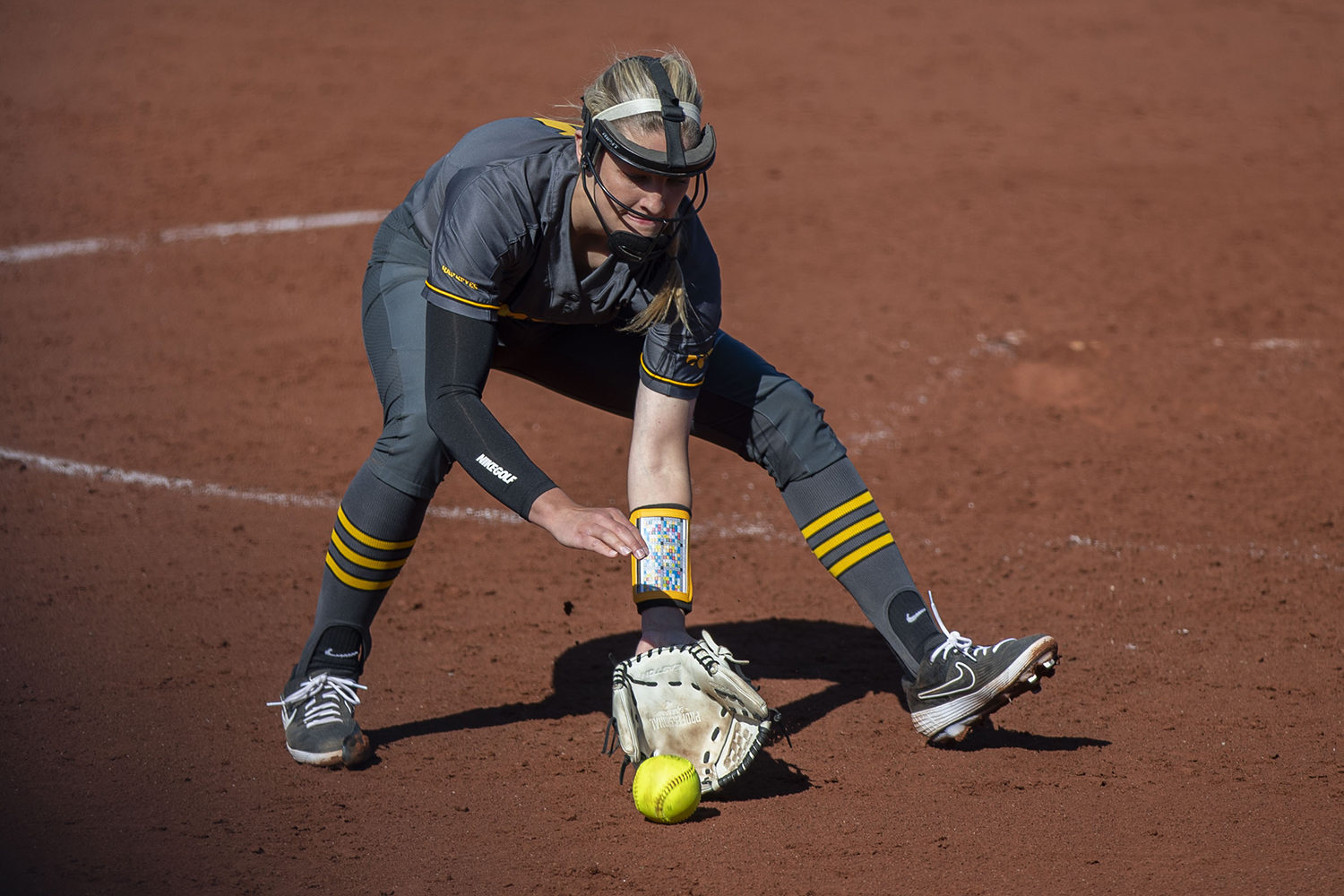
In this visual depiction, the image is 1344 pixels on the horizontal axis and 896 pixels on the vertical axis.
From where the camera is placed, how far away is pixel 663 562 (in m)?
3.23

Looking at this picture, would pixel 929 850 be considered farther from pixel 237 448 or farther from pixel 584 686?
pixel 237 448

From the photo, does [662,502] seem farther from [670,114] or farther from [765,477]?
[765,477]

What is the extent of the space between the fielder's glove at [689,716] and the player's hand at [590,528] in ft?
1.28

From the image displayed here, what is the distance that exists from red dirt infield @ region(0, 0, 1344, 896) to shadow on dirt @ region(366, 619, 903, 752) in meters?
0.02

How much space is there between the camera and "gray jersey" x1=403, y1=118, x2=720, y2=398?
3.06m

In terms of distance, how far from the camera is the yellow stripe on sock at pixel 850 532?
3.46m

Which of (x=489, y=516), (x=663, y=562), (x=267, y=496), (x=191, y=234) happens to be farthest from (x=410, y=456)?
(x=191, y=234)

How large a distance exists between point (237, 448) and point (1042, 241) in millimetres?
4498

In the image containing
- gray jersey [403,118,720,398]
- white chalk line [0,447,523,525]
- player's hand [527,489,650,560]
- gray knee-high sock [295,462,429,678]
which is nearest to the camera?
player's hand [527,489,650,560]

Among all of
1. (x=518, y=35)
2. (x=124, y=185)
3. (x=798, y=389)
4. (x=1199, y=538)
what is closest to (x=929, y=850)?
(x=798, y=389)

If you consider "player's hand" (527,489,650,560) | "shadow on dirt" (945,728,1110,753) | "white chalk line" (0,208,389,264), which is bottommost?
"white chalk line" (0,208,389,264)

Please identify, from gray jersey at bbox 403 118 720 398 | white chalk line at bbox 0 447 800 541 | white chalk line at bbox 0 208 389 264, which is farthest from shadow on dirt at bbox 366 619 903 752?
white chalk line at bbox 0 208 389 264

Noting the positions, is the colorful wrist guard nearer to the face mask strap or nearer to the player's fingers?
the player's fingers

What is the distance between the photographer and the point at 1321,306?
6477 mm
